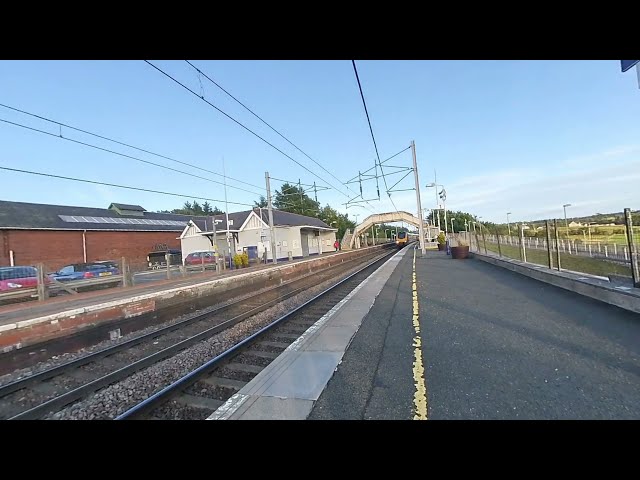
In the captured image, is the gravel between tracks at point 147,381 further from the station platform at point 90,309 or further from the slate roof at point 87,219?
the slate roof at point 87,219

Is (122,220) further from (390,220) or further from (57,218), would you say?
(390,220)

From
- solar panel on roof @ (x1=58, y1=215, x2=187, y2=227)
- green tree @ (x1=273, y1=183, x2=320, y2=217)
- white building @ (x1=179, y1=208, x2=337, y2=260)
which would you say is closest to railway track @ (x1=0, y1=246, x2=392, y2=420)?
white building @ (x1=179, y1=208, x2=337, y2=260)

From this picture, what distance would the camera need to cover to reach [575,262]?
11.9 m

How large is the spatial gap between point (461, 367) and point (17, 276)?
1728 centimetres

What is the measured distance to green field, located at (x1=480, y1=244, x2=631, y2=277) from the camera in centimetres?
777

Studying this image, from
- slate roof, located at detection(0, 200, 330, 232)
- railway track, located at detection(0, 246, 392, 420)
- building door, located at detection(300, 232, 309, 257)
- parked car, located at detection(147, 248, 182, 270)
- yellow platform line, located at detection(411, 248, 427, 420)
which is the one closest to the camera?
yellow platform line, located at detection(411, 248, 427, 420)

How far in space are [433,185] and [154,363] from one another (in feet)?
111

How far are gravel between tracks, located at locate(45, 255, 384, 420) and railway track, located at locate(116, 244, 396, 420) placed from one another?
25.7 inches

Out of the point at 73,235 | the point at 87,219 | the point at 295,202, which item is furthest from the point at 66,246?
the point at 295,202

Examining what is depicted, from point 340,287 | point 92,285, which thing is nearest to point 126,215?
point 92,285

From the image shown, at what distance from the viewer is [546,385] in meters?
3.29

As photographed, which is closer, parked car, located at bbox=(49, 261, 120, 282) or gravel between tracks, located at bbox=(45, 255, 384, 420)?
gravel between tracks, located at bbox=(45, 255, 384, 420)

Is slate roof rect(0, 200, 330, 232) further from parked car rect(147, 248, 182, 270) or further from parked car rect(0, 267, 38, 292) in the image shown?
parked car rect(0, 267, 38, 292)
